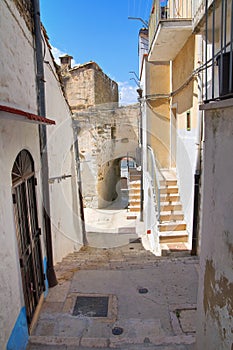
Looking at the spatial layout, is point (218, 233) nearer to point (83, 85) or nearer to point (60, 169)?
point (60, 169)

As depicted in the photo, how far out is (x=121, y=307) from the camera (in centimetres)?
409

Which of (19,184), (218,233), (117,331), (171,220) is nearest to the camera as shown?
(218,233)

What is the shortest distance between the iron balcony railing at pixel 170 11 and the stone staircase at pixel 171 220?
13.8ft

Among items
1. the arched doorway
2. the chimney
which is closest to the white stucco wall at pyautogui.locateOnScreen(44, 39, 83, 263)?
the arched doorway

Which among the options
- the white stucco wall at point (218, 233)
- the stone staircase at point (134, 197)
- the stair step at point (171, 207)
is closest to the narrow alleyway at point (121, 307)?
the white stucco wall at point (218, 233)

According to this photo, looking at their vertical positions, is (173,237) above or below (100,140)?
below

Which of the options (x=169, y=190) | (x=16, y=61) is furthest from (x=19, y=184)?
(x=169, y=190)

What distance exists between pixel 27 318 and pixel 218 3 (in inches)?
199

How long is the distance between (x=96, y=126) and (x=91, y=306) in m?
11.4

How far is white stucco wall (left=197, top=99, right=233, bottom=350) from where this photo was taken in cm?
180

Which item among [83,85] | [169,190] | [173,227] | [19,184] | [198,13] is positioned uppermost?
[83,85]

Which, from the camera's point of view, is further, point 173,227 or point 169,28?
point 173,227

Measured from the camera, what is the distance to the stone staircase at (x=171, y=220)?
22.5ft

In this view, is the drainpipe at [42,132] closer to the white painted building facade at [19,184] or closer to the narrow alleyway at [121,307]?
the white painted building facade at [19,184]
